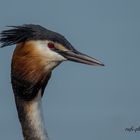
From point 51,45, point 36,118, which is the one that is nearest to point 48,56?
point 51,45

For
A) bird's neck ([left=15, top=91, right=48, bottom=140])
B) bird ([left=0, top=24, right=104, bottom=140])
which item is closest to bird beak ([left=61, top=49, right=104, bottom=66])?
bird ([left=0, top=24, right=104, bottom=140])

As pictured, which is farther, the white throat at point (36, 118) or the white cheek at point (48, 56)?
the white throat at point (36, 118)

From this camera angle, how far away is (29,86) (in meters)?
32.7

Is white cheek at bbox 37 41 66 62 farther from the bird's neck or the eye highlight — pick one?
the bird's neck

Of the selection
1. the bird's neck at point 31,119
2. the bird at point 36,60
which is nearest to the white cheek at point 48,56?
the bird at point 36,60

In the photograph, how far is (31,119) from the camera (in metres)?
32.8

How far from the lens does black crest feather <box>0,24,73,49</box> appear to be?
32.6 metres

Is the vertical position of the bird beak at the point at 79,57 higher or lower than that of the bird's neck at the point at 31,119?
higher

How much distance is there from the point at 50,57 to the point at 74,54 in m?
0.38

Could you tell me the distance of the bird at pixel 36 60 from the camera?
32.5 metres

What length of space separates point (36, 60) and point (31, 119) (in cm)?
93

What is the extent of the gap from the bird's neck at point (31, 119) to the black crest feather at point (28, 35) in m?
0.91

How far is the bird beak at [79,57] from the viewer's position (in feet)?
107

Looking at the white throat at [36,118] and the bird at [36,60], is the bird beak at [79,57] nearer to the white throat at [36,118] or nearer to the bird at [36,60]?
the bird at [36,60]
